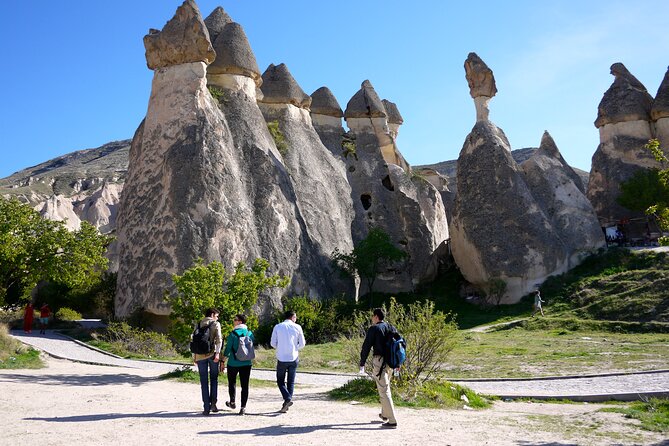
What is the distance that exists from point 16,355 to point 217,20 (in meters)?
18.6

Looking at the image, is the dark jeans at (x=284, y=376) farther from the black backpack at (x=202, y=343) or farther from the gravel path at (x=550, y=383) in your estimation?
the gravel path at (x=550, y=383)

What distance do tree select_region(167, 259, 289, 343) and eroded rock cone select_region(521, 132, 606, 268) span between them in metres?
17.6

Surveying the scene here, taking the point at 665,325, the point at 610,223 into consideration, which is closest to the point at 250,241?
the point at 665,325

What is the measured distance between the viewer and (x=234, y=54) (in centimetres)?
2447

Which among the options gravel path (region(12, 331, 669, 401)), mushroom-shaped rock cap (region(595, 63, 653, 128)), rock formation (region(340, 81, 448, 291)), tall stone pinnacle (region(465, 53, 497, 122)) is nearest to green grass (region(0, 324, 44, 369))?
gravel path (region(12, 331, 669, 401))

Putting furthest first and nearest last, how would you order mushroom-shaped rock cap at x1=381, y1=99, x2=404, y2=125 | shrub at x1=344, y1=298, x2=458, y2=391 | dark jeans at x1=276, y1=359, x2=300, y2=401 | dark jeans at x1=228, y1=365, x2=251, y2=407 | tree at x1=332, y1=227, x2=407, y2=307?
mushroom-shaped rock cap at x1=381, y1=99, x2=404, y2=125 → tree at x1=332, y1=227, x2=407, y2=307 → shrub at x1=344, y1=298, x2=458, y2=391 → dark jeans at x1=276, y1=359, x2=300, y2=401 → dark jeans at x1=228, y1=365, x2=251, y2=407

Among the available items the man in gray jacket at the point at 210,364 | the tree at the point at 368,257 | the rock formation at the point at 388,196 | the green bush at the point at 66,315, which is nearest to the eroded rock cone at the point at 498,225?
the rock formation at the point at 388,196

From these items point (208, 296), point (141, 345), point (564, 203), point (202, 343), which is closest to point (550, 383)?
point (202, 343)

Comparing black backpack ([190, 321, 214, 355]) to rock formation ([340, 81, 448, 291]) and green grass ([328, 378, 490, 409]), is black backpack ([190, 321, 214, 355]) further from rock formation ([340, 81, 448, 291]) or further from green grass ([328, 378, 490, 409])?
rock formation ([340, 81, 448, 291])

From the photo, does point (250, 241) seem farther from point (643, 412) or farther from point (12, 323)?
point (643, 412)

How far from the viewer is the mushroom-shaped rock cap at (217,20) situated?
26291mm

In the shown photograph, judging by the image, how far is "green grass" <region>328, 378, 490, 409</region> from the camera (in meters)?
8.61

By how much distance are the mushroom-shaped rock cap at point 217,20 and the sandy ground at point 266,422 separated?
1983cm

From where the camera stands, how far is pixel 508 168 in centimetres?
2667
